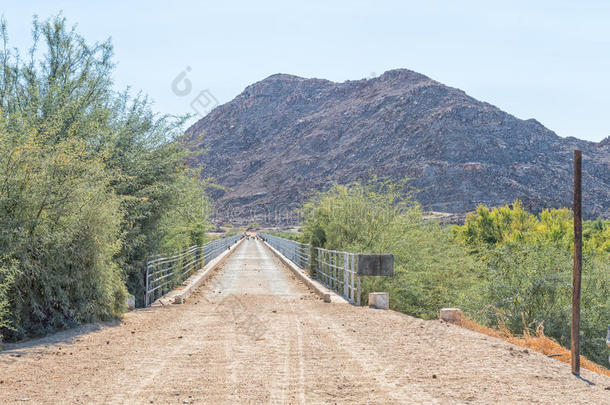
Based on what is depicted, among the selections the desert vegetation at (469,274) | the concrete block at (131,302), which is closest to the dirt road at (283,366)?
the concrete block at (131,302)

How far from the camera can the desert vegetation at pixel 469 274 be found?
635 inches

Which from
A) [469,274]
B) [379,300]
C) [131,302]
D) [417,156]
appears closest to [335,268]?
[379,300]

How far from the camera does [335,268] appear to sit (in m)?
19.1

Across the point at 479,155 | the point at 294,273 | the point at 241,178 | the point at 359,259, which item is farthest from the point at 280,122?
the point at 359,259

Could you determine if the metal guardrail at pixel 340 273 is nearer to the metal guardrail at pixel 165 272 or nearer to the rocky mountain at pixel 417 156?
the metal guardrail at pixel 165 272

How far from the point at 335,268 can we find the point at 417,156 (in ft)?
371

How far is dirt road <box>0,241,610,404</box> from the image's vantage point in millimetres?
6648

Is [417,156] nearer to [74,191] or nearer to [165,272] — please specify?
[165,272]

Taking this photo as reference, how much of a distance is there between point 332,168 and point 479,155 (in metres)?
33.3

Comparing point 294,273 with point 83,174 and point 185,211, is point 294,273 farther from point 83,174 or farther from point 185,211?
point 83,174

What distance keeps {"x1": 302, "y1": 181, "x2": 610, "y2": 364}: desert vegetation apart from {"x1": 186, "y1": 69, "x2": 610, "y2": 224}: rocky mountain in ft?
279

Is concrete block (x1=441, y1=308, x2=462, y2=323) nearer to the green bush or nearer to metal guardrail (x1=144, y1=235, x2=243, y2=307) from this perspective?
the green bush

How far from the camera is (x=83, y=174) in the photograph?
11.2 m

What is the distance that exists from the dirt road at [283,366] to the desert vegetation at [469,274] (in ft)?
16.4
